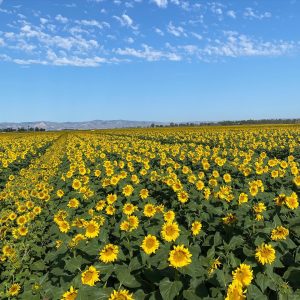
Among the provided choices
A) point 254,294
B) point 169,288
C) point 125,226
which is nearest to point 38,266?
point 125,226

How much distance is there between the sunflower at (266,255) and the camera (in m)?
3.77

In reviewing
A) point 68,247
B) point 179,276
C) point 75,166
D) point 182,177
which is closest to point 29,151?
point 75,166

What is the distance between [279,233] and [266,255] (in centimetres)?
46

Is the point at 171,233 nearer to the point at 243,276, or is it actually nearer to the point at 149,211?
the point at 243,276

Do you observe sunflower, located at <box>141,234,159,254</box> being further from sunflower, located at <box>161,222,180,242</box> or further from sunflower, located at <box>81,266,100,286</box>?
sunflower, located at <box>81,266,100,286</box>

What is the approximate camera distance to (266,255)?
379 cm

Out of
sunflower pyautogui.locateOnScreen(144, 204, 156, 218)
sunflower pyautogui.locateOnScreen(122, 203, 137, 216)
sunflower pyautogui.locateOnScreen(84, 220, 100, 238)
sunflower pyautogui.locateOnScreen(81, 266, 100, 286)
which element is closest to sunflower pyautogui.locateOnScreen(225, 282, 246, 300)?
sunflower pyautogui.locateOnScreen(81, 266, 100, 286)

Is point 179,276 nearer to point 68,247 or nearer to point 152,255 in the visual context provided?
point 152,255

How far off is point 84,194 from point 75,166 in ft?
14.6

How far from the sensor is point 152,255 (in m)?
4.34

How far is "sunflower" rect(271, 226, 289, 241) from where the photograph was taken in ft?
13.5

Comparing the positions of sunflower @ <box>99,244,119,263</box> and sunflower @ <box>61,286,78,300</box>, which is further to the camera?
sunflower @ <box>99,244,119,263</box>

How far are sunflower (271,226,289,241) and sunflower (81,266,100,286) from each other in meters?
1.93

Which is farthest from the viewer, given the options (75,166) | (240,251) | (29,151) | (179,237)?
(29,151)
